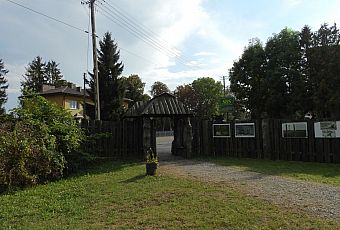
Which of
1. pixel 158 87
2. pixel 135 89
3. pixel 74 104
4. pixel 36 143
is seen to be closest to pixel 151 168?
pixel 36 143

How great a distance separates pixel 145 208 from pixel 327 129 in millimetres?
10464

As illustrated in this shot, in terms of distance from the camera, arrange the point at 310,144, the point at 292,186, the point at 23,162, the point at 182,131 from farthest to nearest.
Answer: the point at 182,131 → the point at 310,144 → the point at 23,162 → the point at 292,186

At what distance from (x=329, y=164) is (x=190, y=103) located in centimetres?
5944

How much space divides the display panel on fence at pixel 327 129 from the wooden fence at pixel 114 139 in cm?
850

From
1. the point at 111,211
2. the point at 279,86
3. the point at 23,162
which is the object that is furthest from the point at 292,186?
the point at 279,86

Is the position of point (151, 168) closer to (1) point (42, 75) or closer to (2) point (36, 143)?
(2) point (36, 143)

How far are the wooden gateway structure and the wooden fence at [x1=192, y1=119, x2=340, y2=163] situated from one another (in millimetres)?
956

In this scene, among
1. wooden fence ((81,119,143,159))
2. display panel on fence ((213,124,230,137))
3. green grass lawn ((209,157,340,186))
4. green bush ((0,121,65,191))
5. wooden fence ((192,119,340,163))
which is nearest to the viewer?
green bush ((0,121,65,191))

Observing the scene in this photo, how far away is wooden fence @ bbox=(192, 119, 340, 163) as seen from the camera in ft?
48.8

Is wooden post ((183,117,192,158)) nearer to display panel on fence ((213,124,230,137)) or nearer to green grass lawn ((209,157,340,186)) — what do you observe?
display panel on fence ((213,124,230,137))

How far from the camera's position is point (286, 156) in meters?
16.2

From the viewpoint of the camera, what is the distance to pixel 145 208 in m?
7.33

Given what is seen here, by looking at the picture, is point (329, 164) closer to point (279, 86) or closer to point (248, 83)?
point (279, 86)

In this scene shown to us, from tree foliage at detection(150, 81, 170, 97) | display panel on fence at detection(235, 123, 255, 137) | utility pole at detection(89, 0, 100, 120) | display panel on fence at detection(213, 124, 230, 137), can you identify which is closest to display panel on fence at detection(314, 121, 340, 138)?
display panel on fence at detection(235, 123, 255, 137)
